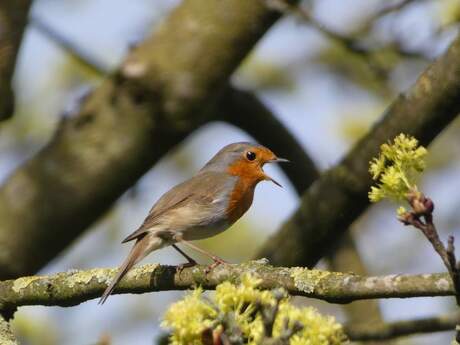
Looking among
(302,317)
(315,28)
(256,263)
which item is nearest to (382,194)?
(302,317)

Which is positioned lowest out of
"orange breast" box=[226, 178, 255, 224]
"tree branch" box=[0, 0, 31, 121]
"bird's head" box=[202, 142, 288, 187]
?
"orange breast" box=[226, 178, 255, 224]

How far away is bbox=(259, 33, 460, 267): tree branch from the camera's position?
4645 millimetres

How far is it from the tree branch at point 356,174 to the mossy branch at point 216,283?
1.44 metres

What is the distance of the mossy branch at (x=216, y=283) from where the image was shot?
2612 mm

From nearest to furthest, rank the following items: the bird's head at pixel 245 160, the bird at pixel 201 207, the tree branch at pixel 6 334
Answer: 1. the tree branch at pixel 6 334
2. the bird at pixel 201 207
3. the bird's head at pixel 245 160

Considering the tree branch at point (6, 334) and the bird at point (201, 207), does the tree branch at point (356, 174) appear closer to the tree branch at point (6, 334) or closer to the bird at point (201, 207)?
the bird at point (201, 207)

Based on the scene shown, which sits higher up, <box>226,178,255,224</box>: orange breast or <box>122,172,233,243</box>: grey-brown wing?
<box>122,172,233,243</box>: grey-brown wing

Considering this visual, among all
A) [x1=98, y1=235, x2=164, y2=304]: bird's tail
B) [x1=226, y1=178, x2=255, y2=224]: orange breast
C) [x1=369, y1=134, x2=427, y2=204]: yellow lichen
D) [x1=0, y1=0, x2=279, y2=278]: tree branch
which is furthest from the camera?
[x1=0, y1=0, x2=279, y2=278]: tree branch

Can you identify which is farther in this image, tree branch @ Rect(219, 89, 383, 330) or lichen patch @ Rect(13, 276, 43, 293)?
tree branch @ Rect(219, 89, 383, 330)

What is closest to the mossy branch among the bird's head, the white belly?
the white belly

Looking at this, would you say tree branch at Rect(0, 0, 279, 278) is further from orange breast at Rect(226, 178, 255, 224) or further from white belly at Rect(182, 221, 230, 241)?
white belly at Rect(182, 221, 230, 241)

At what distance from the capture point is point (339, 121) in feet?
30.4

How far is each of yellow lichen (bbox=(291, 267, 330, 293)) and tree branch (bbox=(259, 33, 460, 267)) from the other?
6.20ft

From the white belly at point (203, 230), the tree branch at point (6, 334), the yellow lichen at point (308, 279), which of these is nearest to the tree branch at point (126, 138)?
the white belly at point (203, 230)
